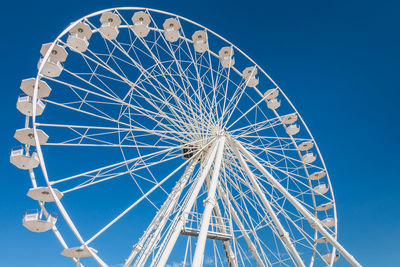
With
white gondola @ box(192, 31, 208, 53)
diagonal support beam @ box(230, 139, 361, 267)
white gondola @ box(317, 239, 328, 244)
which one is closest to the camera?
diagonal support beam @ box(230, 139, 361, 267)

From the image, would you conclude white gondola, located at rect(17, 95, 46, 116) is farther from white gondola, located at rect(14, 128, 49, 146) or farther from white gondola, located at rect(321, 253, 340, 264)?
white gondola, located at rect(321, 253, 340, 264)

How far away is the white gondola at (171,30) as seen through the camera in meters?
17.7

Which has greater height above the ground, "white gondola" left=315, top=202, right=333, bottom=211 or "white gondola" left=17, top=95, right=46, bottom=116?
"white gondola" left=17, top=95, right=46, bottom=116

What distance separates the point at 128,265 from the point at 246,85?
10.3 meters

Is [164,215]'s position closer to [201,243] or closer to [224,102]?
[201,243]

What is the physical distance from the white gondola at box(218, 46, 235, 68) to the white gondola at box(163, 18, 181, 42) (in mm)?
2830

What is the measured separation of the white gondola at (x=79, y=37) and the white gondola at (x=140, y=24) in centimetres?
266

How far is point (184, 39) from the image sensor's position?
18.6 m

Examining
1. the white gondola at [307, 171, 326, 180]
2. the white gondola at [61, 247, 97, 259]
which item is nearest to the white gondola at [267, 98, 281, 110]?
the white gondola at [307, 171, 326, 180]

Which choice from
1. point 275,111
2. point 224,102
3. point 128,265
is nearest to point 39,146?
point 128,265

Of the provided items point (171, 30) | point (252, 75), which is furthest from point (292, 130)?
point (171, 30)

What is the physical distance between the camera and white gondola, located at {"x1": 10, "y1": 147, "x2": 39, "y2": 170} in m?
12.9

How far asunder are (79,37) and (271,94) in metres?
10.7

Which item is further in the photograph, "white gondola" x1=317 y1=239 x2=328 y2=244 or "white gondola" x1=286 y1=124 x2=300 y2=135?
"white gondola" x1=286 y1=124 x2=300 y2=135
